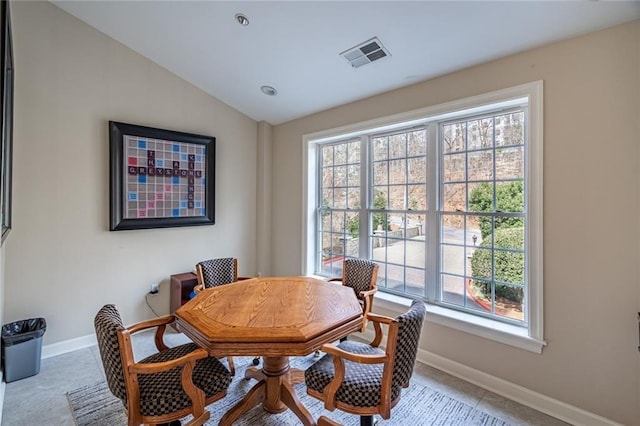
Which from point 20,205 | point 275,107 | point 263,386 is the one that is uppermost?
point 275,107

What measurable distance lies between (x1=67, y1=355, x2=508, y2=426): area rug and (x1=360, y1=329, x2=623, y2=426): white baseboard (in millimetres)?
331

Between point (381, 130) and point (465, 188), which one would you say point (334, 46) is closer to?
point (381, 130)

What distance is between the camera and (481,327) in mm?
2406

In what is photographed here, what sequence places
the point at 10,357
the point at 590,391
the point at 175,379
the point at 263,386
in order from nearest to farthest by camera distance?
the point at 175,379 < the point at 590,391 < the point at 263,386 < the point at 10,357

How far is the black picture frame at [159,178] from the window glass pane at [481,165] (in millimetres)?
2942

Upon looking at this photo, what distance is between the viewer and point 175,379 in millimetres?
1600

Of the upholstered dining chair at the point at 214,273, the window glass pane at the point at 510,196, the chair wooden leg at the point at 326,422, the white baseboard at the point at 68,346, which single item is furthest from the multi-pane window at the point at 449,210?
the white baseboard at the point at 68,346

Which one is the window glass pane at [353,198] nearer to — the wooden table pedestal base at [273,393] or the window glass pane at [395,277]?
the window glass pane at [395,277]

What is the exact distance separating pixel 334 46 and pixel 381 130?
3.30 ft

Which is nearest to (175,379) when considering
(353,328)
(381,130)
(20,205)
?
(353,328)

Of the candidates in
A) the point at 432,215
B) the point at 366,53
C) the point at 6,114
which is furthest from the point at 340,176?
the point at 6,114

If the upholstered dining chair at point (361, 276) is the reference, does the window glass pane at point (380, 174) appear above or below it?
above

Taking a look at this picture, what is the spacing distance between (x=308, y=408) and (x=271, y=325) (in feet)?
2.96

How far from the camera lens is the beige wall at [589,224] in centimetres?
184
